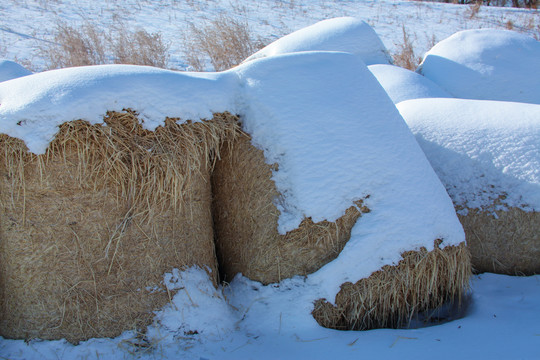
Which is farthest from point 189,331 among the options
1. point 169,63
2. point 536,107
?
point 169,63

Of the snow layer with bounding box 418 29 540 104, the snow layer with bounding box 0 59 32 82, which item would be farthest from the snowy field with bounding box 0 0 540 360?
the snow layer with bounding box 418 29 540 104

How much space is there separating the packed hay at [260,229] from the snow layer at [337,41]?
235 cm

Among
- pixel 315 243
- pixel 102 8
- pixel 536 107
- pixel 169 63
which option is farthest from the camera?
pixel 102 8

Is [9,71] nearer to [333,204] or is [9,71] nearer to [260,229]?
[260,229]

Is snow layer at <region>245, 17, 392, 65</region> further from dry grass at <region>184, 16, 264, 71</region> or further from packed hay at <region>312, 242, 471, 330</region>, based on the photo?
packed hay at <region>312, 242, 471, 330</region>

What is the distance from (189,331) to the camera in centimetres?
176

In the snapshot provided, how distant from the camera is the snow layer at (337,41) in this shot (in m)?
4.16

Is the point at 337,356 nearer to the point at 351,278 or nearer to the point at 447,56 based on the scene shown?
the point at 351,278

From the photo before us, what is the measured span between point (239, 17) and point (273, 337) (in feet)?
26.6

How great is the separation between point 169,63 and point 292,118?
4307 mm

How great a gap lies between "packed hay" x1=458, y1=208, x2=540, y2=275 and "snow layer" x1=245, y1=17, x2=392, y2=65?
2366 millimetres

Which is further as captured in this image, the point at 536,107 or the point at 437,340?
the point at 536,107

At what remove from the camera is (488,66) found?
419 centimetres

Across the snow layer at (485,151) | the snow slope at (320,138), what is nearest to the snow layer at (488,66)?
the snow layer at (485,151)
